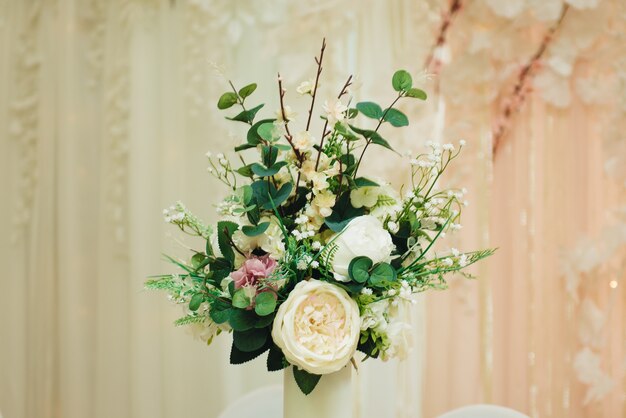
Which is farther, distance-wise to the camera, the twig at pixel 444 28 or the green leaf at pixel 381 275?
the twig at pixel 444 28

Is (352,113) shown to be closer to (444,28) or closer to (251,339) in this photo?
(251,339)

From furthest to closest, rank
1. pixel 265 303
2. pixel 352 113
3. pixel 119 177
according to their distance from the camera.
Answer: pixel 119 177 → pixel 352 113 → pixel 265 303

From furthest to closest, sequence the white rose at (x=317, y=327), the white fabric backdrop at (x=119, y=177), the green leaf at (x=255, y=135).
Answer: the white fabric backdrop at (x=119, y=177) → the green leaf at (x=255, y=135) → the white rose at (x=317, y=327)

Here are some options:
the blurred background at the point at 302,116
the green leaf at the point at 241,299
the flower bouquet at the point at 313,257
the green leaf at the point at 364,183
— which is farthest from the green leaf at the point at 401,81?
the blurred background at the point at 302,116

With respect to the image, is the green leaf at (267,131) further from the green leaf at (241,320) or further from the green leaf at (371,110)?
the green leaf at (241,320)

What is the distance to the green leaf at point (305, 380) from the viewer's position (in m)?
0.93

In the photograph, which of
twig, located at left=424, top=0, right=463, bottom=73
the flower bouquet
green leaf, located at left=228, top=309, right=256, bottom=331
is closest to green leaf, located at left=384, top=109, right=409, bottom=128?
the flower bouquet

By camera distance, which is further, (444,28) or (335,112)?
(444,28)

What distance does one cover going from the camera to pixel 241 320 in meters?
0.96

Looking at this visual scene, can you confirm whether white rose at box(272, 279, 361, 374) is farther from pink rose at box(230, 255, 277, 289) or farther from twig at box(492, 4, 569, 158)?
twig at box(492, 4, 569, 158)

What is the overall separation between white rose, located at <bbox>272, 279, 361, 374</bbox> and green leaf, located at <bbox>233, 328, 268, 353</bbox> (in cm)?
4

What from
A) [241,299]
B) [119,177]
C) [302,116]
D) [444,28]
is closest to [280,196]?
[241,299]

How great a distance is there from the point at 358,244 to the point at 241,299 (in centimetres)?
17

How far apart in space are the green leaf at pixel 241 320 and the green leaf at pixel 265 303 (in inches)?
1.2
